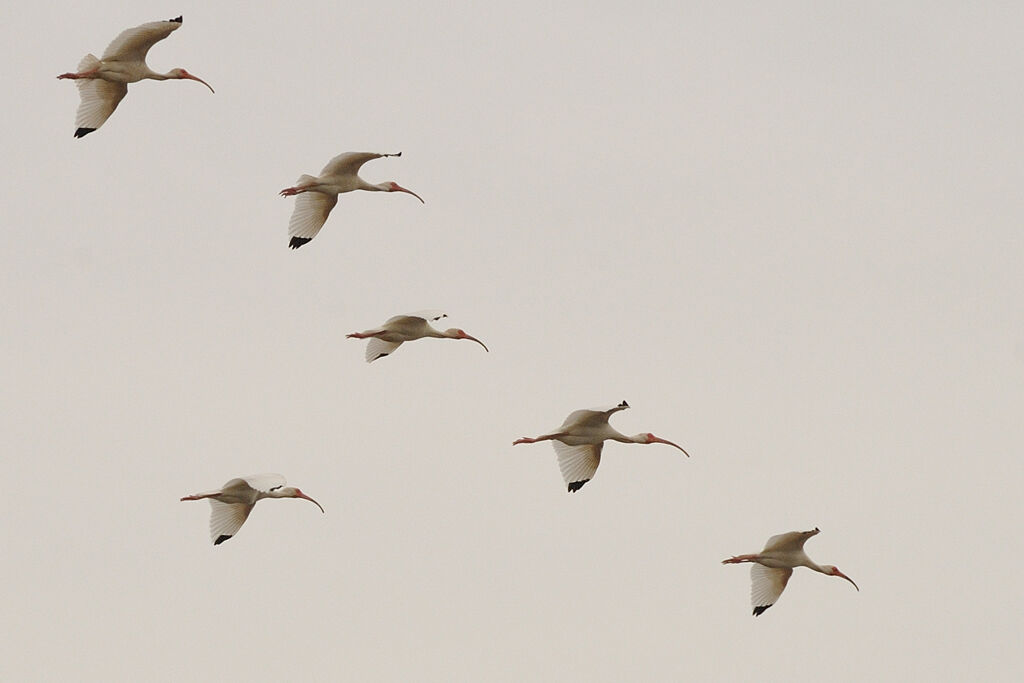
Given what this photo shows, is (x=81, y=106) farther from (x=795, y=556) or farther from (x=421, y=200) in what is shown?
(x=795, y=556)

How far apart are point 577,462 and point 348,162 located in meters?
6.03

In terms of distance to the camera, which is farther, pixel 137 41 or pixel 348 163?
pixel 348 163

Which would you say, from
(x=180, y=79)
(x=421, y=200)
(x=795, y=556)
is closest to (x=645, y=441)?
(x=795, y=556)

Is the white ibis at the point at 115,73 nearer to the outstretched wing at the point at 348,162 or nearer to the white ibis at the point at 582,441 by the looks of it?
the outstretched wing at the point at 348,162

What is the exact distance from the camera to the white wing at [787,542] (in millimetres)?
30744

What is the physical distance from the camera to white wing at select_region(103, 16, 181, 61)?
30.0m

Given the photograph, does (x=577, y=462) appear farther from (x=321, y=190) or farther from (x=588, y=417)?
(x=321, y=190)

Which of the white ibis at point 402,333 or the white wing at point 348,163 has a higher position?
the white wing at point 348,163

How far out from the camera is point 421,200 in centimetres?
3297

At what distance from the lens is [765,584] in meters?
31.9

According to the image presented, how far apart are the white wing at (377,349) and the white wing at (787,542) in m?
7.17

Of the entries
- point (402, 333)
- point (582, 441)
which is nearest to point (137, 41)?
point (402, 333)

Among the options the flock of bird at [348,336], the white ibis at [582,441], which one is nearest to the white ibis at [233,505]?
the flock of bird at [348,336]

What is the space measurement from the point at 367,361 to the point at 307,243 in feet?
7.63
